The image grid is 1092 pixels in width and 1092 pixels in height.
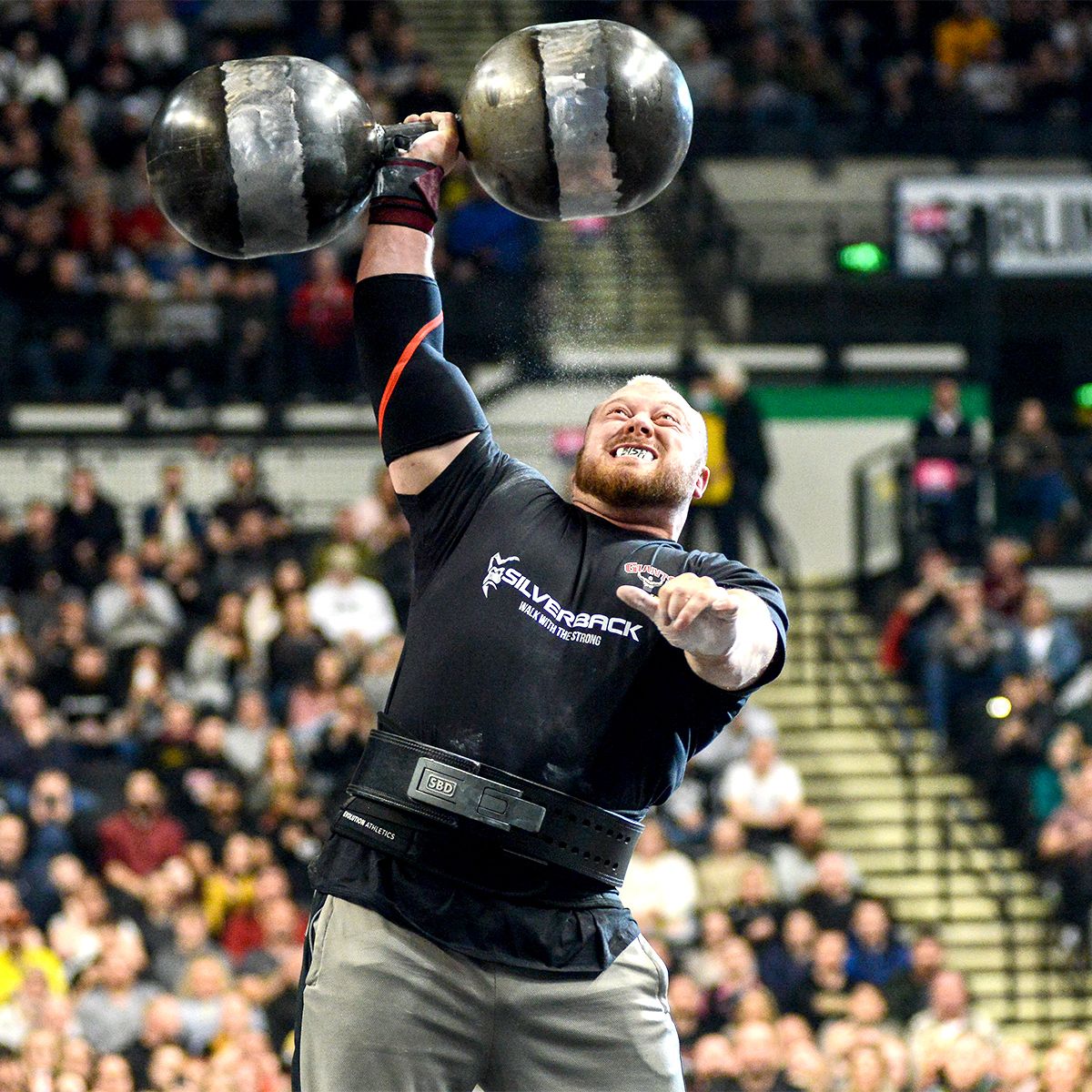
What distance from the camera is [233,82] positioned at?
4.90m

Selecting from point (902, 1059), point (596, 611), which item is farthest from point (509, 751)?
point (902, 1059)

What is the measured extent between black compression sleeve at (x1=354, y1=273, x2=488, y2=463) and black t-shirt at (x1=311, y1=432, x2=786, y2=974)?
22cm

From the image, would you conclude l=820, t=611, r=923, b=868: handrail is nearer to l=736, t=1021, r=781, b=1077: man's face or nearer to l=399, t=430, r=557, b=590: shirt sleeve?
l=736, t=1021, r=781, b=1077: man's face

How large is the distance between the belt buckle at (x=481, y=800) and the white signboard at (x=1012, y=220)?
1400 cm

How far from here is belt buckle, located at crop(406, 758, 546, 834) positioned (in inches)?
167

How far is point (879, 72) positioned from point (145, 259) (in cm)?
716

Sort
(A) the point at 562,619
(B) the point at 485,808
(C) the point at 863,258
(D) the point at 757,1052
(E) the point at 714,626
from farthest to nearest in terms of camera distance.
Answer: (C) the point at 863,258
(D) the point at 757,1052
(A) the point at 562,619
(B) the point at 485,808
(E) the point at 714,626

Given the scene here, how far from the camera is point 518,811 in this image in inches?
167

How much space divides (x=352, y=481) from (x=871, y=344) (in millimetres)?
4493

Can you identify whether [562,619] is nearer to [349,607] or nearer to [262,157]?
[262,157]

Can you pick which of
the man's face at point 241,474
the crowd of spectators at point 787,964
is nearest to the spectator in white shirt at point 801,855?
the crowd of spectators at point 787,964

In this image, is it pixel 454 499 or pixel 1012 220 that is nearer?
pixel 454 499

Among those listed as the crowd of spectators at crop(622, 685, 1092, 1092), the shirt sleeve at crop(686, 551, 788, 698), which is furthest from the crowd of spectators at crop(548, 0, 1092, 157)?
the shirt sleeve at crop(686, 551, 788, 698)

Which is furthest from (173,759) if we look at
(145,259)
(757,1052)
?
(145,259)
